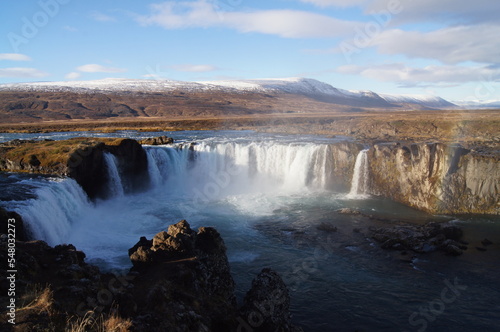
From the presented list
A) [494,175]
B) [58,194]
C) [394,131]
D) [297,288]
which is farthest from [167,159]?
[394,131]

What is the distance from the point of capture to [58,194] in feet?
66.9

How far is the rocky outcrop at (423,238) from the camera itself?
59.8ft

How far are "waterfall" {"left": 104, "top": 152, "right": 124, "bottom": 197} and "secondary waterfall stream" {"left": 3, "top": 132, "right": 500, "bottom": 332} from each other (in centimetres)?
9

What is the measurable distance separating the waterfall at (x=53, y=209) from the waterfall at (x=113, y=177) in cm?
369

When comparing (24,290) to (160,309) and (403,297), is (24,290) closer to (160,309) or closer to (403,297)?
Result: (160,309)

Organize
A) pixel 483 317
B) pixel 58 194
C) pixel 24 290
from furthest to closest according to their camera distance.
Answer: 1. pixel 58 194
2. pixel 483 317
3. pixel 24 290

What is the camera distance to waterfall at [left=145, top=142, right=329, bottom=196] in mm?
32719

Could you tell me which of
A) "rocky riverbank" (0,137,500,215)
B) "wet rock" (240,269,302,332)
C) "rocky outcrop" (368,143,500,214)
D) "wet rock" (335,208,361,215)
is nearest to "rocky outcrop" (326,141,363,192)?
"rocky riverbank" (0,137,500,215)

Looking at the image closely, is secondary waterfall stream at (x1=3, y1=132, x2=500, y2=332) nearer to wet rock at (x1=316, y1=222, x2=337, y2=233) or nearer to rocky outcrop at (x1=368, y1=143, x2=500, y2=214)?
wet rock at (x1=316, y1=222, x2=337, y2=233)

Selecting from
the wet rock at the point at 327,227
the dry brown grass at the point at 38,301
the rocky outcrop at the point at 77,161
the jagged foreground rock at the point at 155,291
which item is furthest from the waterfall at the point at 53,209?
the wet rock at the point at 327,227

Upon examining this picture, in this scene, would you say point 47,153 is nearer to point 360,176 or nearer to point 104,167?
point 104,167

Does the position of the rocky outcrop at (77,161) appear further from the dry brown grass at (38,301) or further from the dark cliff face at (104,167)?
the dry brown grass at (38,301)

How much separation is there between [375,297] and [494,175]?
55.6ft

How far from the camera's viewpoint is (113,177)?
1105 inches
